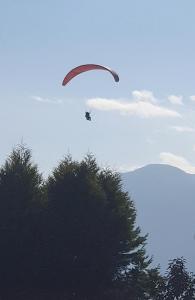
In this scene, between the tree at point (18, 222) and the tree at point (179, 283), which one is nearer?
the tree at point (179, 283)

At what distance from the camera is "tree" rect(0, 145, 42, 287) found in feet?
112

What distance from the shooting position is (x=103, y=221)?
34438 millimetres

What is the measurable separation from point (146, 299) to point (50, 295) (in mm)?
4872

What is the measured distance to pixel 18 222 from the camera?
1367 inches

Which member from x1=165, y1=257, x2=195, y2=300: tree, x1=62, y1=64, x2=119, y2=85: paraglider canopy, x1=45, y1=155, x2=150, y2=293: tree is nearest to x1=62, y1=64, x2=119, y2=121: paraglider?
x1=62, y1=64, x2=119, y2=85: paraglider canopy

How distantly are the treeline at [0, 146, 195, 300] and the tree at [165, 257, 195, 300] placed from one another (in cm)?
176

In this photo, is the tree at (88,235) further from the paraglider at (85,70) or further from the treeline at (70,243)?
the paraglider at (85,70)

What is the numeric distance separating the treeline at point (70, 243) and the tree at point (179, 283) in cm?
176

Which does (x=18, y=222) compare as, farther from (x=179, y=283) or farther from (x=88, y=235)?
(x=179, y=283)

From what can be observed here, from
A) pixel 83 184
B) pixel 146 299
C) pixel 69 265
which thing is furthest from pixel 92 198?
pixel 146 299

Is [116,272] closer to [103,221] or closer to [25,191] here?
[103,221]

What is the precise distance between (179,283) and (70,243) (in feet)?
21.3

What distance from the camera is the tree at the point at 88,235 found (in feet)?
111

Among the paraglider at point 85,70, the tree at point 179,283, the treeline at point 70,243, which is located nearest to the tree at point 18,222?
the treeline at point 70,243
